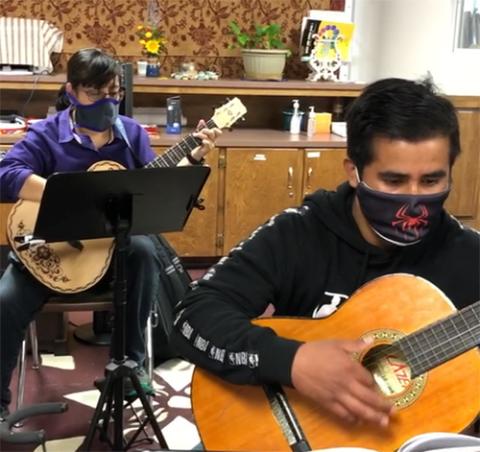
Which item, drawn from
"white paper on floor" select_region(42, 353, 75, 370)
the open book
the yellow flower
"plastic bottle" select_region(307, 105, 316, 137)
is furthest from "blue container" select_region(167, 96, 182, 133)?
the open book

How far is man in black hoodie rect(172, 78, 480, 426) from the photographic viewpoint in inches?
47.6

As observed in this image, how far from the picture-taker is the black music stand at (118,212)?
1873 mm

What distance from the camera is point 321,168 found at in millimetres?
3779

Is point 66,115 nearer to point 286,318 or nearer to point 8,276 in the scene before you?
point 8,276

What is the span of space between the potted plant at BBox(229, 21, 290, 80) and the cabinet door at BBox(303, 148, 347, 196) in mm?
578

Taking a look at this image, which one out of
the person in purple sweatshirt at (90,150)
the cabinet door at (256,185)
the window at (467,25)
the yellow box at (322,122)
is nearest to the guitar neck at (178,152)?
the person in purple sweatshirt at (90,150)

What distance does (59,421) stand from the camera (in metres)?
2.39

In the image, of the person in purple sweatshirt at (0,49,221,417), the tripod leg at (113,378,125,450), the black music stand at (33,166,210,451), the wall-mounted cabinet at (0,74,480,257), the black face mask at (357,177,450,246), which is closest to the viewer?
the black face mask at (357,177,450,246)

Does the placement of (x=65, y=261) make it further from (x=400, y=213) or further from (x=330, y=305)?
(x=400, y=213)

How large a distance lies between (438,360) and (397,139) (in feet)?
1.26

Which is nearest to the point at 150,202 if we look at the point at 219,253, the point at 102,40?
the point at 219,253

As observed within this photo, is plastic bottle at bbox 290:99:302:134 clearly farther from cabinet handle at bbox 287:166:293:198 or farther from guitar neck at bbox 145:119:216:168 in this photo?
guitar neck at bbox 145:119:216:168

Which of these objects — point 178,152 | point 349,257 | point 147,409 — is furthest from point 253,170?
point 349,257

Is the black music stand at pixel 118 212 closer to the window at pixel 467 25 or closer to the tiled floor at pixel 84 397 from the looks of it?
the tiled floor at pixel 84 397
